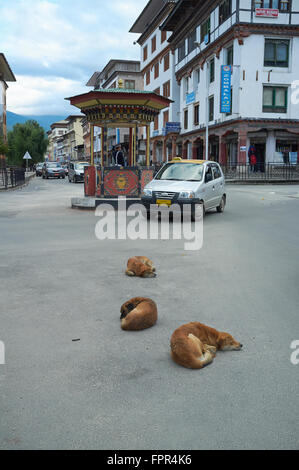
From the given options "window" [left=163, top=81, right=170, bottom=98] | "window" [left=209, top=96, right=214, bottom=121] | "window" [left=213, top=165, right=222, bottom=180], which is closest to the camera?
"window" [left=213, top=165, right=222, bottom=180]

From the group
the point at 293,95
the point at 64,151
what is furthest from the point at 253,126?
the point at 64,151

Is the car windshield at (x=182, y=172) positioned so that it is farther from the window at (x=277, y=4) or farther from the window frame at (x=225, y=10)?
the window frame at (x=225, y=10)

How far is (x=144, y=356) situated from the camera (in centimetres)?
355

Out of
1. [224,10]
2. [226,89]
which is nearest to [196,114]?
[226,89]

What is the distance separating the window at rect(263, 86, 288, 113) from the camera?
32.5 meters

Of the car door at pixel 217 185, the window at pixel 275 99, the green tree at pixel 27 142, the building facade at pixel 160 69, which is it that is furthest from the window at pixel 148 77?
the car door at pixel 217 185

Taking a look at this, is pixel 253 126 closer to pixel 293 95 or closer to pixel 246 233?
pixel 293 95

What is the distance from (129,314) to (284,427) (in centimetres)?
190

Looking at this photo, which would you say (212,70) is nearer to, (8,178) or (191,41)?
(191,41)

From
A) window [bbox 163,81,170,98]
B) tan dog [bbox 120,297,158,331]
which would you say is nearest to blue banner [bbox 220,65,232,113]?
window [bbox 163,81,170,98]

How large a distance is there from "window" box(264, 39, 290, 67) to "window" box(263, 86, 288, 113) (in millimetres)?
1800

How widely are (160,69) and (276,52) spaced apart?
2202 centimetres

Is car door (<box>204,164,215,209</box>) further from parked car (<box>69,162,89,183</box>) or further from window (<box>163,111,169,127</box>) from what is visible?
window (<box>163,111,169,127</box>)
